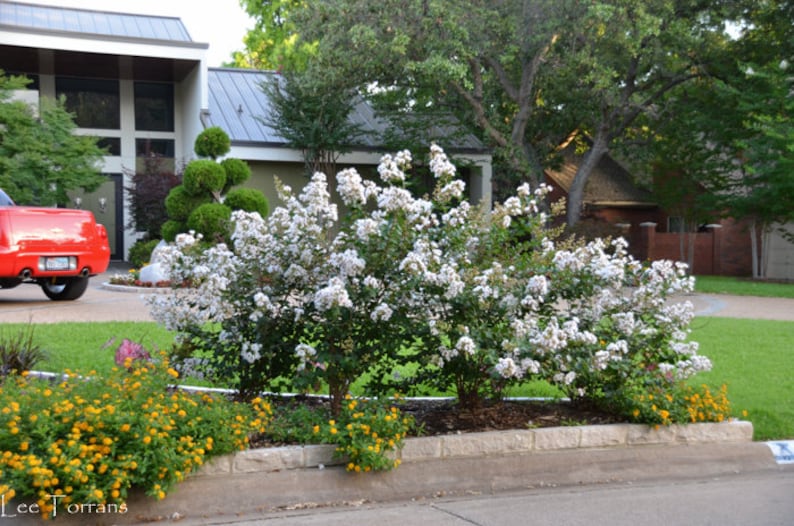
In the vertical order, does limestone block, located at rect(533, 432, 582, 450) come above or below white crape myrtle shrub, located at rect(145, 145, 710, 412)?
below

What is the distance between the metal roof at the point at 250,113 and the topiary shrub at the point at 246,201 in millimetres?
6723

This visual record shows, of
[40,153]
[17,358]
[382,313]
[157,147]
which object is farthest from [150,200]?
[382,313]

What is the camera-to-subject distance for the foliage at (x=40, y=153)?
789 inches

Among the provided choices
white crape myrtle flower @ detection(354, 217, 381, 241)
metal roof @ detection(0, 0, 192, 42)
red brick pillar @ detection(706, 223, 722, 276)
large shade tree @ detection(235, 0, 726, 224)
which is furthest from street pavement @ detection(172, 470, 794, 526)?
red brick pillar @ detection(706, 223, 722, 276)

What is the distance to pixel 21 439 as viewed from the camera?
14.4ft

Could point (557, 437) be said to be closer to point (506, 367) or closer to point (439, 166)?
point (506, 367)

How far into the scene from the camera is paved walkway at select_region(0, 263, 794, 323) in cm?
1172

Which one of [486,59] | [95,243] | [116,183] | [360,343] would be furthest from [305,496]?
[116,183]

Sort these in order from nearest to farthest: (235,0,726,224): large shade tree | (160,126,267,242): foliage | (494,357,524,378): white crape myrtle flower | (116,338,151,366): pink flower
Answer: (494,357,524,378): white crape myrtle flower → (116,338,151,366): pink flower → (160,126,267,242): foliage → (235,0,726,224): large shade tree

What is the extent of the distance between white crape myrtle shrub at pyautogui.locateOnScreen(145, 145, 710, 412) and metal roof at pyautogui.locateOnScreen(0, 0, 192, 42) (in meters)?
20.0

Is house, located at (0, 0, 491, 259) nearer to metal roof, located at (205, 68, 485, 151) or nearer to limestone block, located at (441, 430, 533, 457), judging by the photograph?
metal roof, located at (205, 68, 485, 151)

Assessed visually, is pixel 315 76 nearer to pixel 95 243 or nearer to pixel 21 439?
pixel 95 243

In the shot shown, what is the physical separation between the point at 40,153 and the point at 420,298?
17719mm

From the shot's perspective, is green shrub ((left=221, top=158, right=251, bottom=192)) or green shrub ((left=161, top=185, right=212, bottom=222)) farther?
green shrub ((left=221, top=158, right=251, bottom=192))
